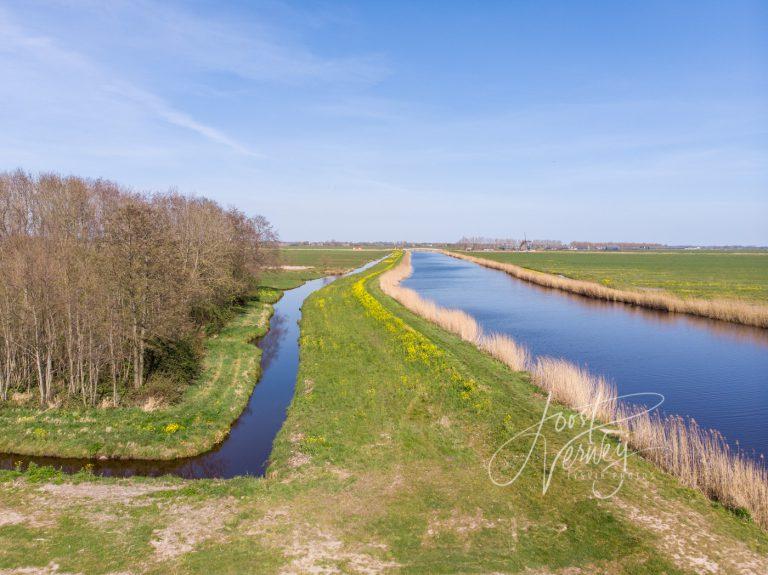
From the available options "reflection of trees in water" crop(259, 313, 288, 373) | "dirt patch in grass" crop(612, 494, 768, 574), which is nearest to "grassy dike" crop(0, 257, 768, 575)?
"dirt patch in grass" crop(612, 494, 768, 574)

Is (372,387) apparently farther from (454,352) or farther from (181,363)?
(181,363)

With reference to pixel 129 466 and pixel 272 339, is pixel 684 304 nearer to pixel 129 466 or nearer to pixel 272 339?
pixel 272 339

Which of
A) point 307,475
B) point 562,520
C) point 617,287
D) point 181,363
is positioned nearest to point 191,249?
Result: point 181,363

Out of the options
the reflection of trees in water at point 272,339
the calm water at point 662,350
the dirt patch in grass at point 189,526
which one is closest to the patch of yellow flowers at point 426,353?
the calm water at point 662,350

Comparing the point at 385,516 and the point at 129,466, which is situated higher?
the point at 385,516

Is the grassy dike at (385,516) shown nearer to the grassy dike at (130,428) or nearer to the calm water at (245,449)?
the calm water at (245,449)

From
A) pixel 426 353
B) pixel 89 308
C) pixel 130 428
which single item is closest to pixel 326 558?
pixel 130 428
